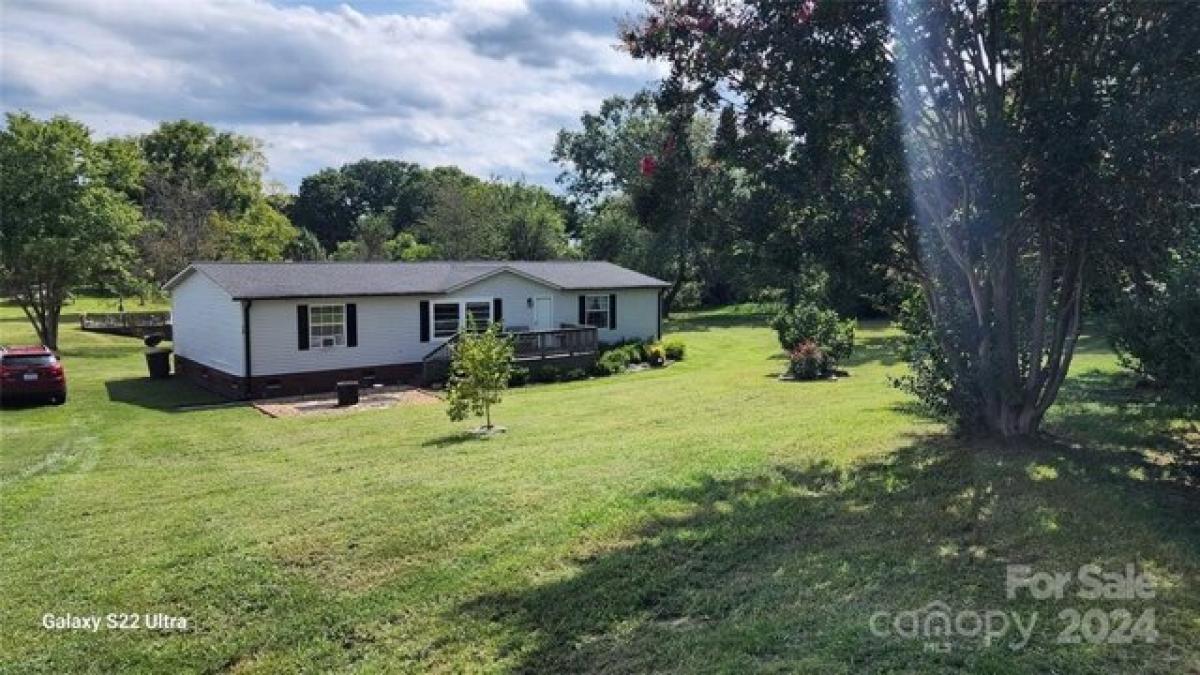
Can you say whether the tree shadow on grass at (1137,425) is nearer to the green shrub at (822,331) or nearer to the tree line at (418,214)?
the tree line at (418,214)

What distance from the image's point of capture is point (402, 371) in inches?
907

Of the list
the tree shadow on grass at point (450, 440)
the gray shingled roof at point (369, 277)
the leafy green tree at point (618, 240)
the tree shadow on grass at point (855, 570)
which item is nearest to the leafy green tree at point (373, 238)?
the leafy green tree at point (618, 240)

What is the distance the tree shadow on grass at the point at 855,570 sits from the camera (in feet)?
15.1

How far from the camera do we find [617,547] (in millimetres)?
6773

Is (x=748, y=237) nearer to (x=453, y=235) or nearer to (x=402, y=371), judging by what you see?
(x=402, y=371)

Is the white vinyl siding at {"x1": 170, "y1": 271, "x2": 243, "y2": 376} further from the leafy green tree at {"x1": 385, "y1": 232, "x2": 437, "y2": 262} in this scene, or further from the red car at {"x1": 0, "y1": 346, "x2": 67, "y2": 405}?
the leafy green tree at {"x1": 385, "y1": 232, "x2": 437, "y2": 262}

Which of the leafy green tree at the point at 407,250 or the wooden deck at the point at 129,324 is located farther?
the leafy green tree at the point at 407,250

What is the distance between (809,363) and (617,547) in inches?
584

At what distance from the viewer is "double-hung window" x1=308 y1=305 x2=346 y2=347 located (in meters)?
21.4

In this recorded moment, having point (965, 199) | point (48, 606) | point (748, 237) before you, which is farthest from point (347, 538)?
point (965, 199)

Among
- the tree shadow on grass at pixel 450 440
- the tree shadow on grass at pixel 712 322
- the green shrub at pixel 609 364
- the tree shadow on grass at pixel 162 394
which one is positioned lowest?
the tree shadow on grass at pixel 450 440

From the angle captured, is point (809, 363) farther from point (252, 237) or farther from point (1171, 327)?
point (252, 237)

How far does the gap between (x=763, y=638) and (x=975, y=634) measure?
1.23 meters

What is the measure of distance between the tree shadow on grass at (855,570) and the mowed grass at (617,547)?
0.08 feet
